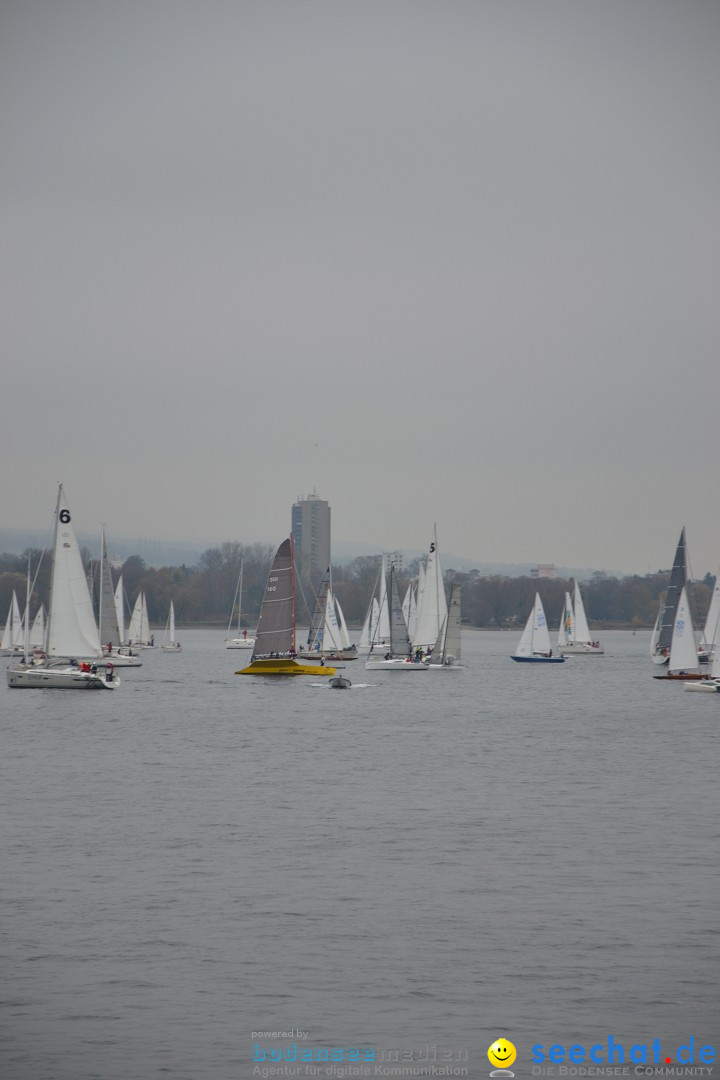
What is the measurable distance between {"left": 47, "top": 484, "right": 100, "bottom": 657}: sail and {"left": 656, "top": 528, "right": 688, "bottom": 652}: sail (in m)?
32.7

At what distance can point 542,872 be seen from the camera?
829 inches

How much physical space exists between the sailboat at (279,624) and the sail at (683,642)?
1662 centimetres

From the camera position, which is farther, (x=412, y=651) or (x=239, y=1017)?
(x=412, y=651)

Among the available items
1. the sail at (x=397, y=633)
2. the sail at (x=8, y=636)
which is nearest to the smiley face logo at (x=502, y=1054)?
the sail at (x=397, y=633)

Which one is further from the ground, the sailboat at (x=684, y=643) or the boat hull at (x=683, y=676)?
the sailboat at (x=684, y=643)

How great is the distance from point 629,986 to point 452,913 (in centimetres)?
365

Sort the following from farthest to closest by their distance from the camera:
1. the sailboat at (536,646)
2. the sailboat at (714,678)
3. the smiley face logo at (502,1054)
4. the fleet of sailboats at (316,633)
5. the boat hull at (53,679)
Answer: the sailboat at (536,646)
the sailboat at (714,678)
the fleet of sailboats at (316,633)
the boat hull at (53,679)
the smiley face logo at (502,1054)

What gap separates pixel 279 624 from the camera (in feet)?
211

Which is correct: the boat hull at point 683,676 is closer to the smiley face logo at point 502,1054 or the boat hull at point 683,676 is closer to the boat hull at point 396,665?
the boat hull at point 396,665

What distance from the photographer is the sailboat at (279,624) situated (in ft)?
208

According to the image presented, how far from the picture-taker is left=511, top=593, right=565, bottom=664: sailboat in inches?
3792

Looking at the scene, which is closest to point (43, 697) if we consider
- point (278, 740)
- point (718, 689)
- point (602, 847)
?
point (278, 740)

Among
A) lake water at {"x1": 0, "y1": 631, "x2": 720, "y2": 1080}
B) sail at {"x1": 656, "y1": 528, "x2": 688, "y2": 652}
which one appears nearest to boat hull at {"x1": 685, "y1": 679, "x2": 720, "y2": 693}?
sail at {"x1": 656, "y1": 528, "x2": 688, "y2": 652}

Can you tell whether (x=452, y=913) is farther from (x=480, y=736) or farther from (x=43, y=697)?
(x=43, y=697)
